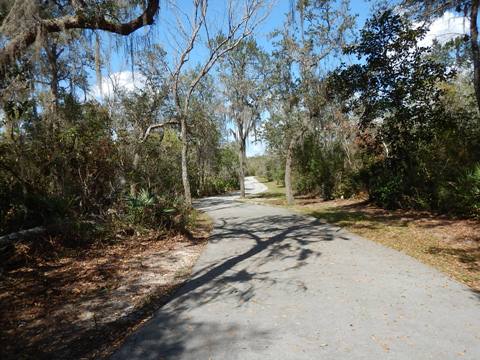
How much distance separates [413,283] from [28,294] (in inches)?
226

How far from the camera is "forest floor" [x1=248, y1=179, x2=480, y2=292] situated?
5641mm

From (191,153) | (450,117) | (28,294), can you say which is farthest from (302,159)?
(28,294)

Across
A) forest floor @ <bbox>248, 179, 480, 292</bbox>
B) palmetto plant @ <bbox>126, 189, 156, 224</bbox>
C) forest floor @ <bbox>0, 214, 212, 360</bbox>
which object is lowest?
forest floor @ <bbox>248, 179, 480, 292</bbox>

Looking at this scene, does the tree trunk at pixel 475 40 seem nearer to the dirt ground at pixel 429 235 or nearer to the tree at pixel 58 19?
the dirt ground at pixel 429 235

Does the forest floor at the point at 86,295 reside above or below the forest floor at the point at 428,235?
above

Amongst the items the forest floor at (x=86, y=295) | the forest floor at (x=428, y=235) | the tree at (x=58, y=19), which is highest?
the tree at (x=58, y=19)

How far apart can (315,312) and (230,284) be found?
5.13 ft

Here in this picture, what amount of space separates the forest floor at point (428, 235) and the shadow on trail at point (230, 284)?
1.16 m

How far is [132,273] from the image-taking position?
590 centimetres

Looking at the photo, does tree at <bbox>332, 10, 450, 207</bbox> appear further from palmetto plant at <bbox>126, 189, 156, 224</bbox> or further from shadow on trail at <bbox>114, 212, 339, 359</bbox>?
palmetto plant at <bbox>126, 189, 156, 224</bbox>

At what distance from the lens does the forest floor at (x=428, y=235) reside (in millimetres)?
5641

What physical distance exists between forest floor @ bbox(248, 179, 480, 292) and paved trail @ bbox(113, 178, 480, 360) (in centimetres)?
46

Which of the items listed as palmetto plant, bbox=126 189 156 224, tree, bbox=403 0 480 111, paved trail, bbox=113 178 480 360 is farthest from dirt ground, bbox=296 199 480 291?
palmetto plant, bbox=126 189 156 224

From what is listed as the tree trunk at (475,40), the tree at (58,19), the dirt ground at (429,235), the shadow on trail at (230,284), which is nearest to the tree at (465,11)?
the tree trunk at (475,40)
